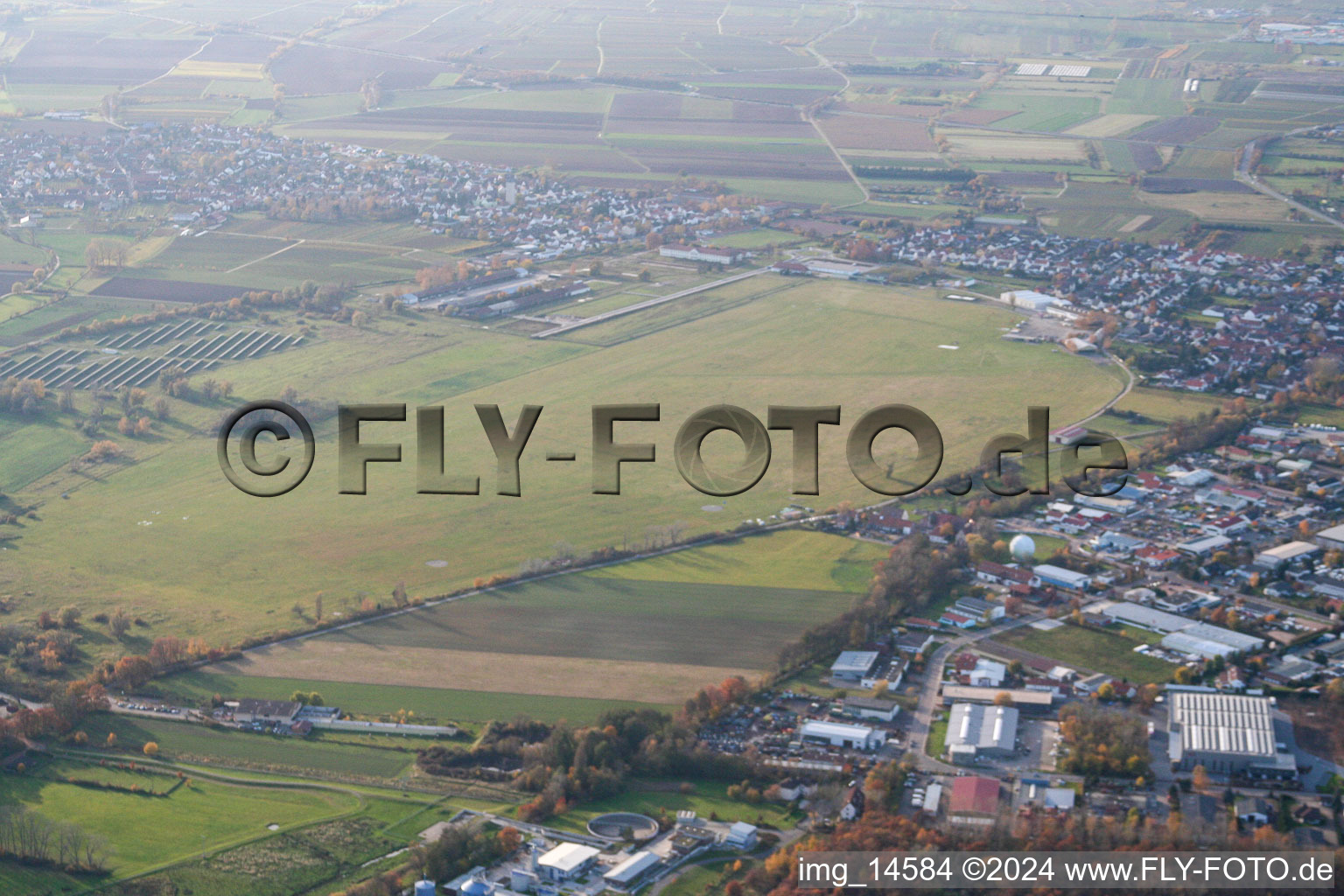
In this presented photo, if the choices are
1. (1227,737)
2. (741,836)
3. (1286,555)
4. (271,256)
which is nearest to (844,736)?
(741,836)

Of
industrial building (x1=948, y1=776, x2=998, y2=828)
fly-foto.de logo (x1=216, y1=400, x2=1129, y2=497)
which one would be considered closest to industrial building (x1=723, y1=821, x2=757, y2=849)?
industrial building (x1=948, y1=776, x2=998, y2=828)

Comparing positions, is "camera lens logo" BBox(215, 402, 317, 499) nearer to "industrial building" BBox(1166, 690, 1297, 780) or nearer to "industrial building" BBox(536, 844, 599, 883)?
"industrial building" BBox(536, 844, 599, 883)

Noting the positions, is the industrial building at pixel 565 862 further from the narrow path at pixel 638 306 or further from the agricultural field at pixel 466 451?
the narrow path at pixel 638 306

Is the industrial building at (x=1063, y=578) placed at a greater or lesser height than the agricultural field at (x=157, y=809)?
greater

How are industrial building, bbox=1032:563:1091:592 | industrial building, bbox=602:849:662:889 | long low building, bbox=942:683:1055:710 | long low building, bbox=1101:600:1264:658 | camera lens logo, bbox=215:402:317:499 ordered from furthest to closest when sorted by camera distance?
industrial building, bbox=1032:563:1091:592 < long low building, bbox=1101:600:1264:658 < long low building, bbox=942:683:1055:710 < industrial building, bbox=602:849:662:889 < camera lens logo, bbox=215:402:317:499

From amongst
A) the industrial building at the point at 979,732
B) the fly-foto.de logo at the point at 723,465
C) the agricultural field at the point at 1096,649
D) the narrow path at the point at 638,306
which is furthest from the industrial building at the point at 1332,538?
the narrow path at the point at 638,306
